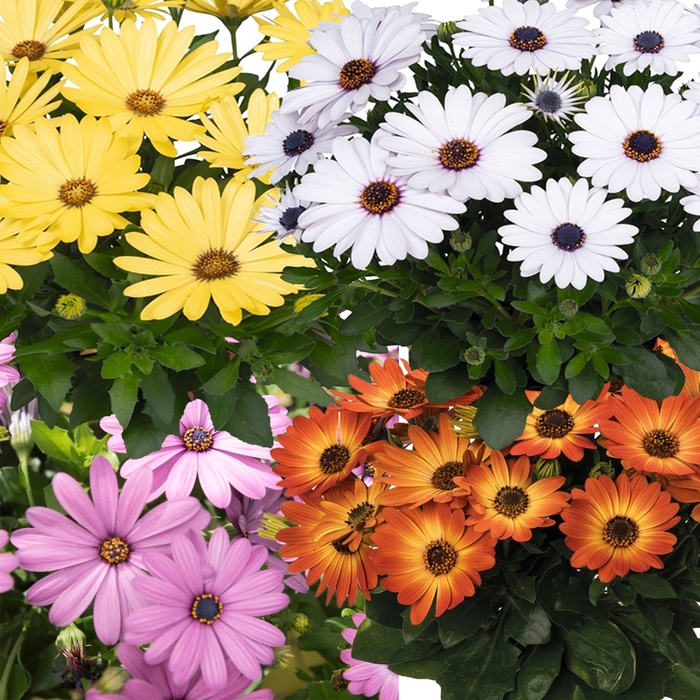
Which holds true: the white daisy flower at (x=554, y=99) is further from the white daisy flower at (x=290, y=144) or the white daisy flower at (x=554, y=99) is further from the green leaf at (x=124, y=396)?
the green leaf at (x=124, y=396)

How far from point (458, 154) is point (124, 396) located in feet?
→ 0.74

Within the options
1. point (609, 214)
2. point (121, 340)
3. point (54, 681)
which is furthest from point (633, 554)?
point (54, 681)

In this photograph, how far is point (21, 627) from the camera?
0.79 meters

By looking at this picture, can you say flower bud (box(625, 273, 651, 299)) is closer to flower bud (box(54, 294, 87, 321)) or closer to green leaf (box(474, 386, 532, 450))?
green leaf (box(474, 386, 532, 450))

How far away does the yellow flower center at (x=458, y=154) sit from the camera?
53cm

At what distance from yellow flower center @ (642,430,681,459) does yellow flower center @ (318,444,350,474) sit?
0.19 m

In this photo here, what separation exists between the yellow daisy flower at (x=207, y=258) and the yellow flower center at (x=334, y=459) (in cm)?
12

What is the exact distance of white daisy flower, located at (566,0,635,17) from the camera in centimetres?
66

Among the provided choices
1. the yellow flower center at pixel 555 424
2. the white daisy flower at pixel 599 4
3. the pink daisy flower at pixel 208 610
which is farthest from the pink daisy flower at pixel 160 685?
the white daisy flower at pixel 599 4

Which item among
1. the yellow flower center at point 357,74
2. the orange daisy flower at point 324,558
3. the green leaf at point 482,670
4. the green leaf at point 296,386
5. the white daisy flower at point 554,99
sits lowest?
the green leaf at point 482,670

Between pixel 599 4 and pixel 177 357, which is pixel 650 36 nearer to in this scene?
pixel 599 4

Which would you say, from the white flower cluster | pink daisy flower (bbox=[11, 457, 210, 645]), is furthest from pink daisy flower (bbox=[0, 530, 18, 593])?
the white flower cluster

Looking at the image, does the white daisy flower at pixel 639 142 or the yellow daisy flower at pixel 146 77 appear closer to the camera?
the white daisy flower at pixel 639 142

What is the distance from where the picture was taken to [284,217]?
574 mm
